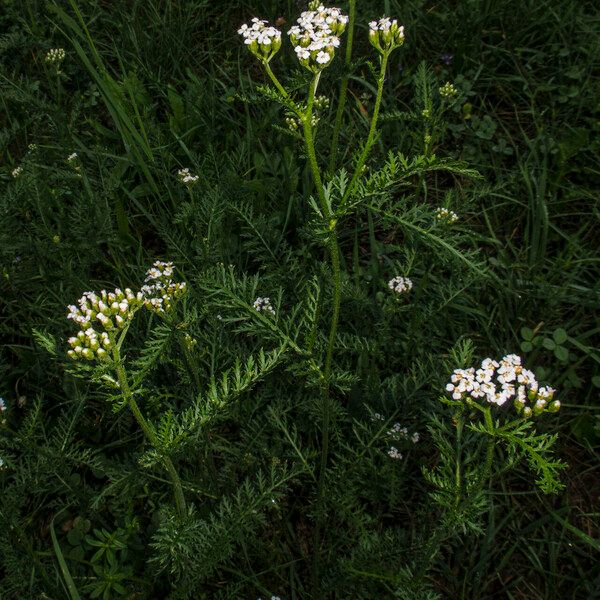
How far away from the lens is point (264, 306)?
228 cm

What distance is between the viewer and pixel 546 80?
3.73 metres

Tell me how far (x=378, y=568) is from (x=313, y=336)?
31.4 inches

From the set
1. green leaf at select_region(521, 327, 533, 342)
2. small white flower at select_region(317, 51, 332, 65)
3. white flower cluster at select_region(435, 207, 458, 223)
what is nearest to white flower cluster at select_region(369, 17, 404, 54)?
small white flower at select_region(317, 51, 332, 65)

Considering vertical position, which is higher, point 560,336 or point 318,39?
point 318,39

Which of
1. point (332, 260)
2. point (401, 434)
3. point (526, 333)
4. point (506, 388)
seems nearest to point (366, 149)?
point (332, 260)

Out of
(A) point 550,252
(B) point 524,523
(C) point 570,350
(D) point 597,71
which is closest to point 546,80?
(D) point 597,71

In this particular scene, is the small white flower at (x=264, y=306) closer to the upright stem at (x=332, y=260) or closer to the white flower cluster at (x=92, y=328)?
the upright stem at (x=332, y=260)

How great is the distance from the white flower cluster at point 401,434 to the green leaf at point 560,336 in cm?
86

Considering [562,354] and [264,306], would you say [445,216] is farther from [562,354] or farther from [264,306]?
[562,354]

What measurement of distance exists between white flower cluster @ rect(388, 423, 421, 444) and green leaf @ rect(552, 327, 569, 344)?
0.86 m

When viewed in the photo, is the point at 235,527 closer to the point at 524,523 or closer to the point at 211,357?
the point at 211,357

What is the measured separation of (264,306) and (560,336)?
1442mm

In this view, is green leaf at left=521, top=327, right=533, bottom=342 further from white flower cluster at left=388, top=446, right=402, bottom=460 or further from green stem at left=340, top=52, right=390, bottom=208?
green stem at left=340, top=52, right=390, bottom=208

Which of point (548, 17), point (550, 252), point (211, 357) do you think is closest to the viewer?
point (211, 357)
